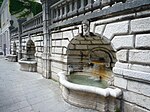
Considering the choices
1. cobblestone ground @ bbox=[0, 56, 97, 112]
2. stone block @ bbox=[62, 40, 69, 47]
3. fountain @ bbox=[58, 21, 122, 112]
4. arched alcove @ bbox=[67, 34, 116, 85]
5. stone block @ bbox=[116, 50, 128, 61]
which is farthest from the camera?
arched alcove @ bbox=[67, 34, 116, 85]

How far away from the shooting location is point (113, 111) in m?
3.85

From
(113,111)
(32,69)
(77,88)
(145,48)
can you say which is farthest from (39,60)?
(145,48)

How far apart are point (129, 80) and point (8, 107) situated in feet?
11.4

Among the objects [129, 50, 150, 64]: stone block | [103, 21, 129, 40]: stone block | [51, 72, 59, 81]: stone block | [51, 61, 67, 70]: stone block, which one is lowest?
[51, 72, 59, 81]: stone block

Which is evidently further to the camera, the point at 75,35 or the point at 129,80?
the point at 75,35

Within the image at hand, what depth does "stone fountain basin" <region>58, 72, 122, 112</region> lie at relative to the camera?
12.4ft

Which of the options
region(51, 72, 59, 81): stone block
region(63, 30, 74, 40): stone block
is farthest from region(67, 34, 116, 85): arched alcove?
region(51, 72, 59, 81): stone block

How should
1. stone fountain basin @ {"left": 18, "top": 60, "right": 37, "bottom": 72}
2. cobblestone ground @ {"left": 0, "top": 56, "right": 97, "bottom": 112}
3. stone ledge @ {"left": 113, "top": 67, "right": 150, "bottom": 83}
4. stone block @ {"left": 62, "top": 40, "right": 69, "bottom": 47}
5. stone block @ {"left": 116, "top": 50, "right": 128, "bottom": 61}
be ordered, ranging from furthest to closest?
stone fountain basin @ {"left": 18, "top": 60, "right": 37, "bottom": 72}, stone block @ {"left": 62, "top": 40, "right": 69, "bottom": 47}, cobblestone ground @ {"left": 0, "top": 56, "right": 97, "bottom": 112}, stone block @ {"left": 116, "top": 50, "right": 128, "bottom": 61}, stone ledge @ {"left": 113, "top": 67, "right": 150, "bottom": 83}

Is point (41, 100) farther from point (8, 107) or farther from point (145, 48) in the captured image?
point (145, 48)

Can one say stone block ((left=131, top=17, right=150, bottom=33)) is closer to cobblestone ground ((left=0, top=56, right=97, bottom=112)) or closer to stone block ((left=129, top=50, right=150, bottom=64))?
stone block ((left=129, top=50, right=150, bottom=64))

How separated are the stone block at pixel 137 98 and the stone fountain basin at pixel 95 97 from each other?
17 centimetres

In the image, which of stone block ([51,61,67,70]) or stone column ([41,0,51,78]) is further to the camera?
stone column ([41,0,51,78])

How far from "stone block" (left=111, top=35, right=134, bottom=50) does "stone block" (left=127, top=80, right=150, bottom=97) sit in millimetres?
876

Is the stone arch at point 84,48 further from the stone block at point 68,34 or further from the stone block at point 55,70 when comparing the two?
the stone block at point 55,70
